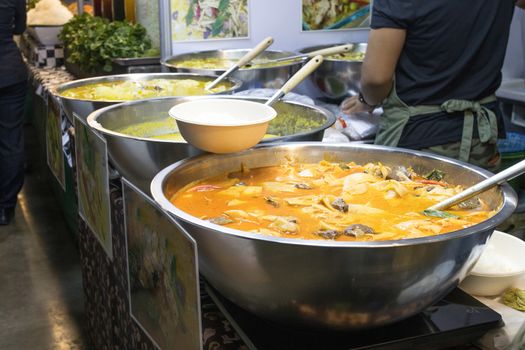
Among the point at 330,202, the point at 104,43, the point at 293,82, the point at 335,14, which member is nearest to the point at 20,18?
the point at 104,43

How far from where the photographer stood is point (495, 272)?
1.23 metres

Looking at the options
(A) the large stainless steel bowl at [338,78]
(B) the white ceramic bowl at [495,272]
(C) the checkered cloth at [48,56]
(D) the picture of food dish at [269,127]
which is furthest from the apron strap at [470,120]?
(C) the checkered cloth at [48,56]

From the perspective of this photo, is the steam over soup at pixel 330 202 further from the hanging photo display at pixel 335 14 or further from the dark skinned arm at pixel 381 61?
the hanging photo display at pixel 335 14

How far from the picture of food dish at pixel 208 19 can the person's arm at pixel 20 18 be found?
132 cm

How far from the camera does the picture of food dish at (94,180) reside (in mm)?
1740

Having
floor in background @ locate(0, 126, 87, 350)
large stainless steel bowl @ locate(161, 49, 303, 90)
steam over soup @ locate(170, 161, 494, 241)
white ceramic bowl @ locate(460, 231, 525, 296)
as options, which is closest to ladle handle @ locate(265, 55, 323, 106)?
steam over soup @ locate(170, 161, 494, 241)

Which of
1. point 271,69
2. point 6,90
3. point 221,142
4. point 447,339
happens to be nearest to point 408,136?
point 271,69

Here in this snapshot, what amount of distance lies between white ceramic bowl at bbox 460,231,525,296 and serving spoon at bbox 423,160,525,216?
10 centimetres

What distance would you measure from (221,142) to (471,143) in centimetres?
131

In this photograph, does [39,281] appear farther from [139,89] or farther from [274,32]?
[274,32]

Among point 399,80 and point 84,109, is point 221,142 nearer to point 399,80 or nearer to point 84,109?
point 84,109

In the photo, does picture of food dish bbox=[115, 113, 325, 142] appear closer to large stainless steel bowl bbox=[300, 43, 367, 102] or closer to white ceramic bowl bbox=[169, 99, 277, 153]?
white ceramic bowl bbox=[169, 99, 277, 153]

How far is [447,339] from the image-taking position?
108 centimetres

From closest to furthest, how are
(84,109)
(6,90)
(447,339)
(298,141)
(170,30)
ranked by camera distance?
(447,339) → (298,141) → (84,109) → (170,30) → (6,90)
